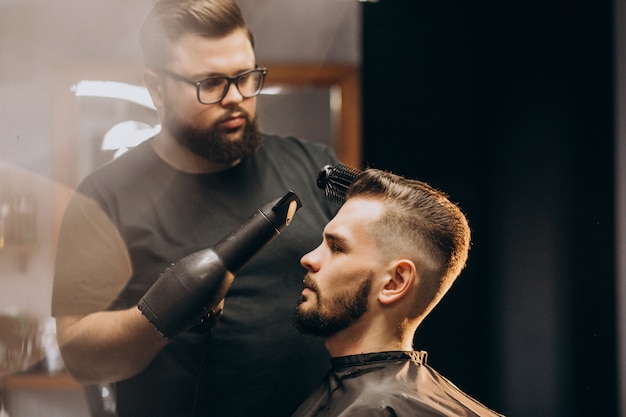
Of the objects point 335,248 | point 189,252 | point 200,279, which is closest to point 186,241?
point 189,252

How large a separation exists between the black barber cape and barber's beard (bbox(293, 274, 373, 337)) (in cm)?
8

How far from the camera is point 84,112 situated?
1.21 metres

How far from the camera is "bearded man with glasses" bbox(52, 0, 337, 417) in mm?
1138

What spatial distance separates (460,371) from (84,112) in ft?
2.90

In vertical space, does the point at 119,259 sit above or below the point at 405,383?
above

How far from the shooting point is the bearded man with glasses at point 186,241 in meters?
1.14

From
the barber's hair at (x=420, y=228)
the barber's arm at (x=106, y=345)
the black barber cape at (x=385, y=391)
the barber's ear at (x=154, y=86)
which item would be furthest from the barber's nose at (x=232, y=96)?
the black barber cape at (x=385, y=391)

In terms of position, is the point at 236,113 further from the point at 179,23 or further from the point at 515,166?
the point at 515,166

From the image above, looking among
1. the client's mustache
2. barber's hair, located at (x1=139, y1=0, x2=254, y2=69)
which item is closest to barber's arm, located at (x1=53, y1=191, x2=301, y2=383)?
the client's mustache

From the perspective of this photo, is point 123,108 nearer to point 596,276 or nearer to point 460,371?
point 460,371

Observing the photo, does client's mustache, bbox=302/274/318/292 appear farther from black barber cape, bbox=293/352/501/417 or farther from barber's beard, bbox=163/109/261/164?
barber's beard, bbox=163/109/261/164

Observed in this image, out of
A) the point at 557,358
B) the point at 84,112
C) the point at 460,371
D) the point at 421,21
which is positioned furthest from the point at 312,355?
the point at 421,21

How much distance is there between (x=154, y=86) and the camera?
1.17 meters

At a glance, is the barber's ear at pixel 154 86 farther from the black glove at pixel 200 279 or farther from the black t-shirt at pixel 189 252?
the black glove at pixel 200 279
